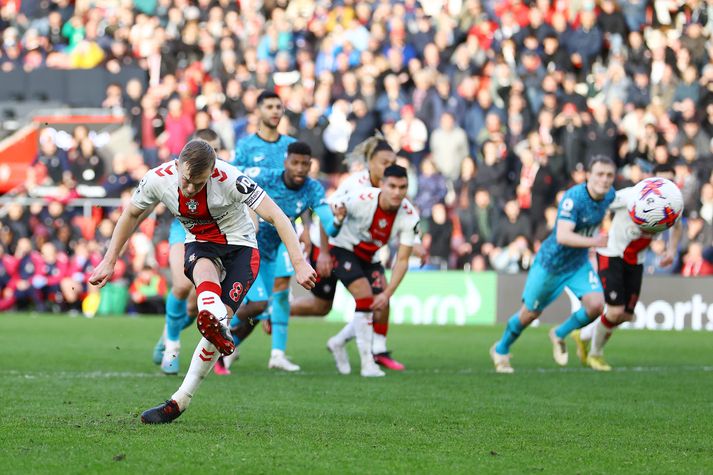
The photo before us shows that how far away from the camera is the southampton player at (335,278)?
1299 cm

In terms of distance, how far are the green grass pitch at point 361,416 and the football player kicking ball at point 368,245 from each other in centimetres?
45

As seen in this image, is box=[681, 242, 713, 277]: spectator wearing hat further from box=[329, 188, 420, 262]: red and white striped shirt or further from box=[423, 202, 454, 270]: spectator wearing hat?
box=[329, 188, 420, 262]: red and white striped shirt

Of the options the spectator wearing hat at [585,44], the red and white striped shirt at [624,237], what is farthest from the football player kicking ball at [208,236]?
the spectator wearing hat at [585,44]

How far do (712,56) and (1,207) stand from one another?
14.5 m

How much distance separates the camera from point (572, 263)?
→ 13422 millimetres

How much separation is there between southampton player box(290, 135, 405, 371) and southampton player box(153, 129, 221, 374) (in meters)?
1.33

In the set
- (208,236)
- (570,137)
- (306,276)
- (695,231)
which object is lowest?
(306,276)

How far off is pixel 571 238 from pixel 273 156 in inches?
122

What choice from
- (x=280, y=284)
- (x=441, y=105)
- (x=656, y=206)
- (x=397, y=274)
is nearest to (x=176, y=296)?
(x=280, y=284)

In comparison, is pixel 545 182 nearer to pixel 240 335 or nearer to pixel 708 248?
pixel 708 248

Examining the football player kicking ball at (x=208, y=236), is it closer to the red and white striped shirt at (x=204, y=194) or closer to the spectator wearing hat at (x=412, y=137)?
the red and white striped shirt at (x=204, y=194)

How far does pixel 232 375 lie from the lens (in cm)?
1249

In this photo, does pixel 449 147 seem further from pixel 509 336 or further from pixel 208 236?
pixel 208 236

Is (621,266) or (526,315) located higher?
(621,266)
